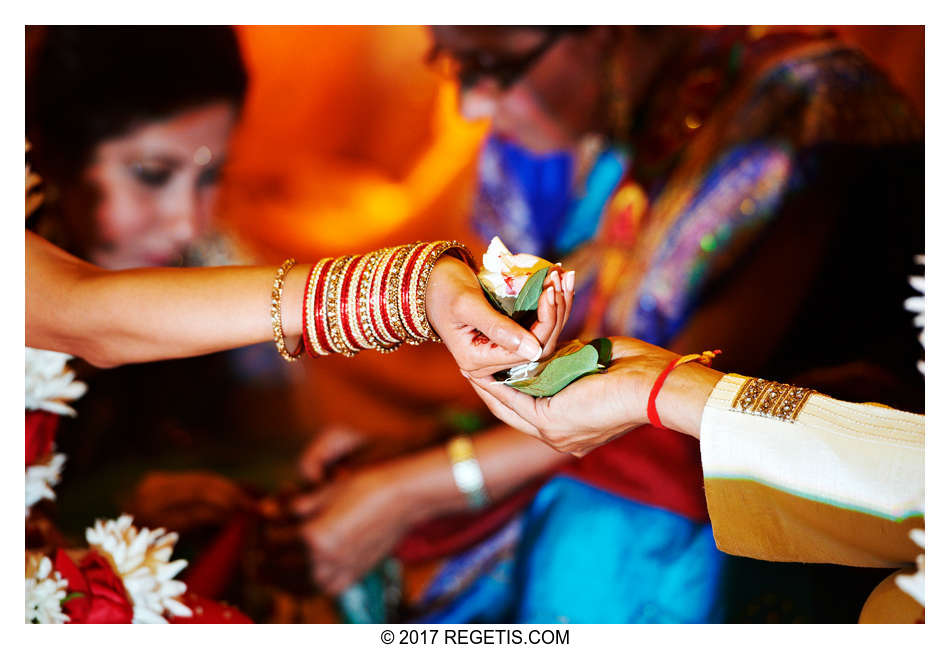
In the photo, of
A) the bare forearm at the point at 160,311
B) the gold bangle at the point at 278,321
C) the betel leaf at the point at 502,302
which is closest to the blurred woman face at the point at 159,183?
the bare forearm at the point at 160,311

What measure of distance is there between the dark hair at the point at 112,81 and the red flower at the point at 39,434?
0.45 m

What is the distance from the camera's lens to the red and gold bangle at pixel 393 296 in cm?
92

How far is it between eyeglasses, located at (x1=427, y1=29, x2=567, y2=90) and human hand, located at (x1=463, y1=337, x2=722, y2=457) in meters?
0.76

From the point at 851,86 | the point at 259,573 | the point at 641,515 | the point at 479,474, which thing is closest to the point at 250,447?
the point at 259,573

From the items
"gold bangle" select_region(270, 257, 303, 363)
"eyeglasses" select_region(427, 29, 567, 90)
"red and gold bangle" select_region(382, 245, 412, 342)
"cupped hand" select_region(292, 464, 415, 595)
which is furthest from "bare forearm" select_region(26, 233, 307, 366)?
"eyeglasses" select_region(427, 29, 567, 90)

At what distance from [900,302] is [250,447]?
3.98ft

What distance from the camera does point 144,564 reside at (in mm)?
1443

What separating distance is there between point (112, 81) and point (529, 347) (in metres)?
1.12

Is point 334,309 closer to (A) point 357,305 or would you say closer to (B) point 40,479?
(A) point 357,305

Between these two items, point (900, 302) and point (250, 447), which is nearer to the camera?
point (900, 302)

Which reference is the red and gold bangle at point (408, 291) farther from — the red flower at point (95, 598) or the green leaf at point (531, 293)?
the red flower at point (95, 598)

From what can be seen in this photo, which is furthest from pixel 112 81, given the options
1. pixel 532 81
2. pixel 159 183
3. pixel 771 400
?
pixel 771 400

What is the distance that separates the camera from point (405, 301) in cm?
92
